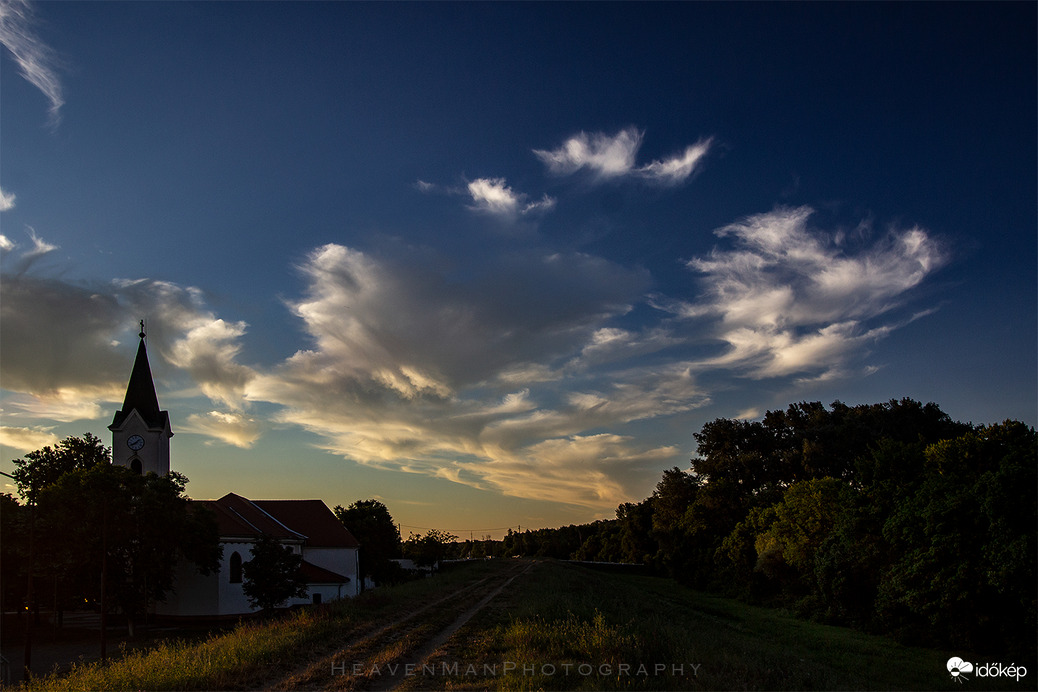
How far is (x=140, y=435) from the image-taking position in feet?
176

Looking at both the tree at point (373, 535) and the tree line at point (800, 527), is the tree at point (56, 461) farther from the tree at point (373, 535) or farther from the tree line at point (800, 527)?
the tree at point (373, 535)

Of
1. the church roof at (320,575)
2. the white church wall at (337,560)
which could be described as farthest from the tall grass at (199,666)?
the white church wall at (337,560)

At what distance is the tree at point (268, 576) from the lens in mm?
46656

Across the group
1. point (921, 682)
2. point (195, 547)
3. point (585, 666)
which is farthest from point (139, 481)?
point (921, 682)

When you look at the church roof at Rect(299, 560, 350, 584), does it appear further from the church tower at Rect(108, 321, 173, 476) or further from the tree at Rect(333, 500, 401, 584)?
the church tower at Rect(108, 321, 173, 476)

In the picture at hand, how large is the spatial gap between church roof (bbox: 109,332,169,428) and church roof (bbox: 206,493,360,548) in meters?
8.65

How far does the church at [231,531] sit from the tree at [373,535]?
3.82 m

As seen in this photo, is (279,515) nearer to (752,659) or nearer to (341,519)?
(341,519)

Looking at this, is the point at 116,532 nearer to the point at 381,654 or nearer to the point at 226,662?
the point at 226,662

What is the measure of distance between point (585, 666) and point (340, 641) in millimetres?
7734

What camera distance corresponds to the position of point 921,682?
22141 millimetres

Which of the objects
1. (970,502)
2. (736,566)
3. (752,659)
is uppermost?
(970,502)

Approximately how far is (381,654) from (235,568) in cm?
4124

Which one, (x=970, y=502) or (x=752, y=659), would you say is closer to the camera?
(x=752, y=659)
